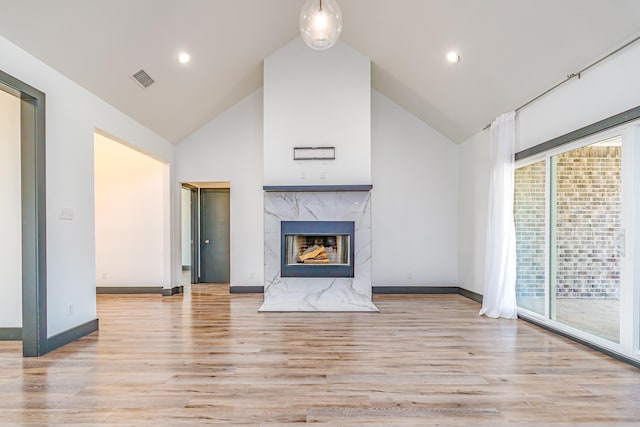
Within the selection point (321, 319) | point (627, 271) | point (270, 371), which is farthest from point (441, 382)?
point (321, 319)

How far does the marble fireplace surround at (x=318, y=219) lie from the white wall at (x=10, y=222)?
9.11ft

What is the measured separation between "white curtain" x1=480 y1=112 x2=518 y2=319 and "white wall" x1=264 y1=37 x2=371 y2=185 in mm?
1751

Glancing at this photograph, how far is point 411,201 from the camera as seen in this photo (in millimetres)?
6852

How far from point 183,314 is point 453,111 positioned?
4905 mm

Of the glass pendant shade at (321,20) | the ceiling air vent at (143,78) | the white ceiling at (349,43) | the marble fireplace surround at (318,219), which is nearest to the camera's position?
the glass pendant shade at (321,20)

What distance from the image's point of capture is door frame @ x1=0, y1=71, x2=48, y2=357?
11.3 feet

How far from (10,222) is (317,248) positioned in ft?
11.9

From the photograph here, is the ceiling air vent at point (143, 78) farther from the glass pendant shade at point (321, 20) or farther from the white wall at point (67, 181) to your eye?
the glass pendant shade at point (321, 20)

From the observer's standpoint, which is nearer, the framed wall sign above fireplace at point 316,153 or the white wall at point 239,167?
the framed wall sign above fireplace at point 316,153

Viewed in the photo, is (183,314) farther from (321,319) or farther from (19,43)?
(19,43)

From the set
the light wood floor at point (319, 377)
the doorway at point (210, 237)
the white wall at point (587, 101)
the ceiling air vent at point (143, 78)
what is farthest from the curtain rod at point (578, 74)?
the doorway at point (210, 237)

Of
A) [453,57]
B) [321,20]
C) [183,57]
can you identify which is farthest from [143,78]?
[453,57]

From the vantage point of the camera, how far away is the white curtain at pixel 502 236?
4.83 meters

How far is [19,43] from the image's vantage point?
129 inches
